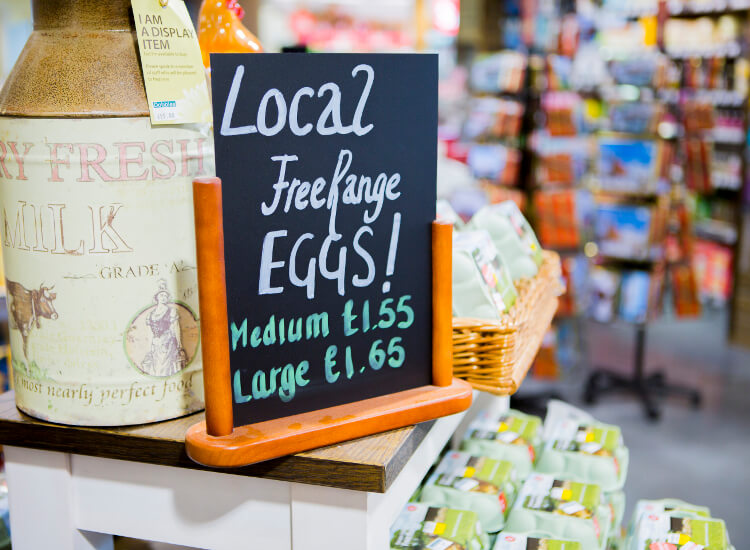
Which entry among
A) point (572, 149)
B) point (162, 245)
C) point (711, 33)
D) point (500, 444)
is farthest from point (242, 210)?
point (711, 33)

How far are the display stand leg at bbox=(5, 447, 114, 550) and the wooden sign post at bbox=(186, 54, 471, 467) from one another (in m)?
0.31

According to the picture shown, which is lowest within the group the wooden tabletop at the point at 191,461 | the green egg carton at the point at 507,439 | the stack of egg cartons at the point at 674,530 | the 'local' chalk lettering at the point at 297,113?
the stack of egg cartons at the point at 674,530

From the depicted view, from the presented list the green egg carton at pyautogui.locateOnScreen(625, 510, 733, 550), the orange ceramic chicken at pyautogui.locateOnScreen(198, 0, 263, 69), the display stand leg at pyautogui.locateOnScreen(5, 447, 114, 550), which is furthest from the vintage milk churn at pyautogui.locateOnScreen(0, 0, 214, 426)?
the green egg carton at pyautogui.locateOnScreen(625, 510, 733, 550)

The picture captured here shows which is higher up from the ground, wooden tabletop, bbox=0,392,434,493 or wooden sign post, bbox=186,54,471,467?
wooden sign post, bbox=186,54,471,467

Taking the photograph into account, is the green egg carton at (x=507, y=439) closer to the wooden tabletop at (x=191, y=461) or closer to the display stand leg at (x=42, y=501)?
the wooden tabletop at (x=191, y=461)

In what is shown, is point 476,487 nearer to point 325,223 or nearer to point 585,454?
point 585,454

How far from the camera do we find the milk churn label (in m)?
1.05

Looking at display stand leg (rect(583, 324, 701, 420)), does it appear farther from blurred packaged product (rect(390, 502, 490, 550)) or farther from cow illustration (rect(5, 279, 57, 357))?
cow illustration (rect(5, 279, 57, 357))

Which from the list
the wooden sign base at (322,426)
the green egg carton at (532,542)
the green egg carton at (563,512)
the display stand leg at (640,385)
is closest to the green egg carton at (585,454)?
the green egg carton at (563,512)

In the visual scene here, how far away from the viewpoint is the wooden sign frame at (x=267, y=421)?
0.98m

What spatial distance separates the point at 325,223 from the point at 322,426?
0.28 m

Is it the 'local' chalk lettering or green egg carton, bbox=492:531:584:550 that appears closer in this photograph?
the 'local' chalk lettering

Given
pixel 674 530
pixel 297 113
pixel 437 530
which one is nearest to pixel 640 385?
pixel 674 530

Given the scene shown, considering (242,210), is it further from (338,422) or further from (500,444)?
(500,444)
